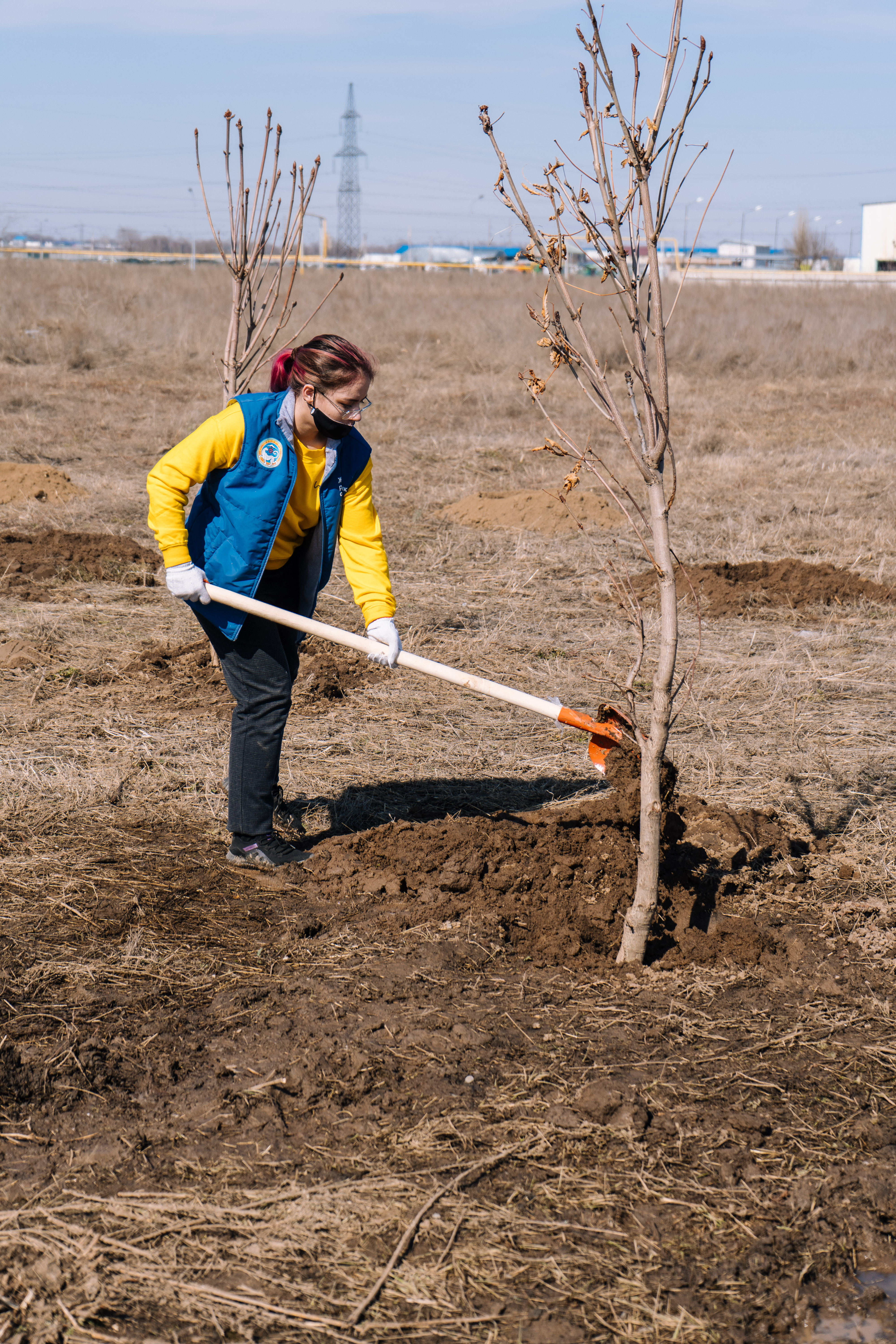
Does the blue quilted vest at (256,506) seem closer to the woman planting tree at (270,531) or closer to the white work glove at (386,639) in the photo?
the woman planting tree at (270,531)

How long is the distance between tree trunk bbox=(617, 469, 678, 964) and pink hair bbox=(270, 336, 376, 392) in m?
0.99

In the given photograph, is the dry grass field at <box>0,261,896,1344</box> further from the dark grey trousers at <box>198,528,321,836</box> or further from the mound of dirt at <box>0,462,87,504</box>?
the mound of dirt at <box>0,462,87,504</box>

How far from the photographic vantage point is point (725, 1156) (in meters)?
2.39

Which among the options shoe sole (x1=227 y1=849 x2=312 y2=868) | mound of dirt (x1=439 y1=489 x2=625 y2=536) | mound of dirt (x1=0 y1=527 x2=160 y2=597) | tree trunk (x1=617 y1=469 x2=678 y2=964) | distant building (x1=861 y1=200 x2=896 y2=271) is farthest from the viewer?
distant building (x1=861 y1=200 x2=896 y2=271)

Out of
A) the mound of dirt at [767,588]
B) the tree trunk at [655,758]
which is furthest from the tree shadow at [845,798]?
the mound of dirt at [767,588]

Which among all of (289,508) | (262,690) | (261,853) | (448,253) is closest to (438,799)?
(261,853)

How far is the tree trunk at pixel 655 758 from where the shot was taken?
2756mm

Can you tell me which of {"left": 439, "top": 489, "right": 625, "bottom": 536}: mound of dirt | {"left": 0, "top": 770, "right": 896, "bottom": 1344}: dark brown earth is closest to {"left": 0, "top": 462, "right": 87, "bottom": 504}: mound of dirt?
{"left": 439, "top": 489, "right": 625, "bottom": 536}: mound of dirt

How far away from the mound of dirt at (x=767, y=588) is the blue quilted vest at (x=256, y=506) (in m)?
4.02

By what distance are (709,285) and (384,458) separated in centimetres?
2845

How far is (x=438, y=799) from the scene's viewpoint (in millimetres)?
4426

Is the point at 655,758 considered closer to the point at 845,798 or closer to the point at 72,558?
the point at 845,798

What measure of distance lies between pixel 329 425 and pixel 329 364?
0.66 feet

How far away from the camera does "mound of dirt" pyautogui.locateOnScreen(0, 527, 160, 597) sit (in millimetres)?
7648
